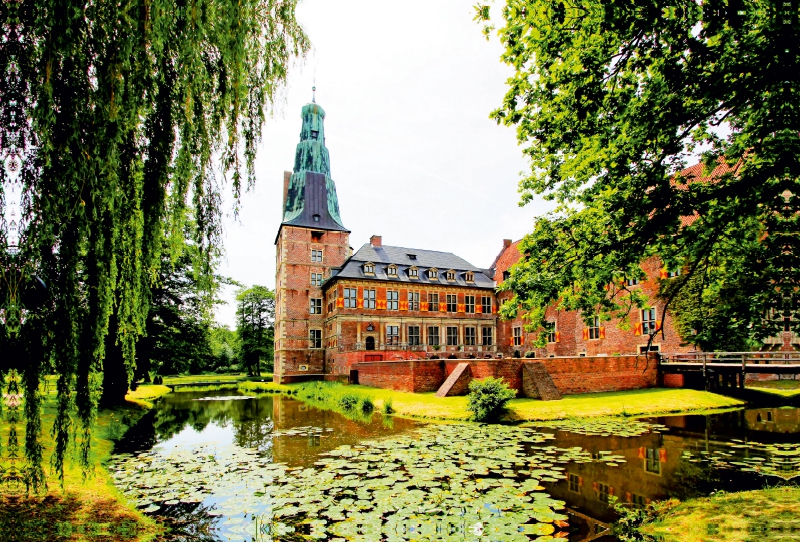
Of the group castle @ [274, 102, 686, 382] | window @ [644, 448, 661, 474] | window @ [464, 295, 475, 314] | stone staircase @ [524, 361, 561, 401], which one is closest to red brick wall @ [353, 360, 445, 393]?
stone staircase @ [524, 361, 561, 401]

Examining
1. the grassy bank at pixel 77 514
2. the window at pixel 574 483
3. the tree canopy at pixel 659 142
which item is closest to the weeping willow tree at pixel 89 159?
the grassy bank at pixel 77 514

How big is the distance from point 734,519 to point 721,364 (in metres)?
16.4

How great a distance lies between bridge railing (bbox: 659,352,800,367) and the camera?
18156 millimetres

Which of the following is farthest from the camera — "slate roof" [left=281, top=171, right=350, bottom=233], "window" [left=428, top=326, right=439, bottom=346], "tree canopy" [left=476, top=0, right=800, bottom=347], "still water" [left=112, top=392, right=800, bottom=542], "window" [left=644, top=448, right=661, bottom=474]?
"slate roof" [left=281, top=171, right=350, bottom=233]

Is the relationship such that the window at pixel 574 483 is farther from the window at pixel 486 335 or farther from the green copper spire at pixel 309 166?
the green copper spire at pixel 309 166

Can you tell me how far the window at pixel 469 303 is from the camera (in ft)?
122

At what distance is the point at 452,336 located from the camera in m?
36.5

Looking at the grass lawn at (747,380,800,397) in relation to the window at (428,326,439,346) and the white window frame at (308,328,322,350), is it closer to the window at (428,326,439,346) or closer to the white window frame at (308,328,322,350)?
the window at (428,326,439,346)

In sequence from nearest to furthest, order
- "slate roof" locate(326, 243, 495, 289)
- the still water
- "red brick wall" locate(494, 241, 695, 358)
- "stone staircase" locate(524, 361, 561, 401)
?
1. the still water
2. "stone staircase" locate(524, 361, 561, 401)
3. "red brick wall" locate(494, 241, 695, 358)
4. "slate roof" locate(326, 243, 495, 289)

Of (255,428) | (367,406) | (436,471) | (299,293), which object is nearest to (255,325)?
(299,293)

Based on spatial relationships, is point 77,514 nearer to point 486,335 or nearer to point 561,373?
point 561,373

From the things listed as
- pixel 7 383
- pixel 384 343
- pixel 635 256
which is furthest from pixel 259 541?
pixel 384 343

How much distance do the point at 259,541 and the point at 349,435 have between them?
7459mm

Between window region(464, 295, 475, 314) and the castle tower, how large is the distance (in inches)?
420
